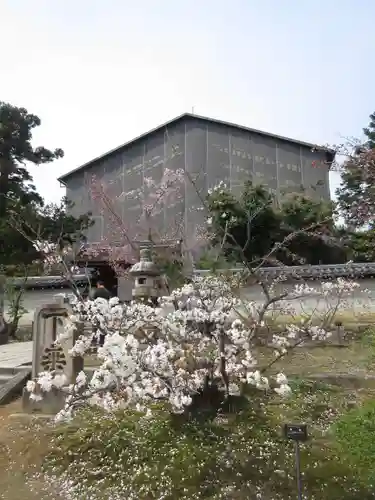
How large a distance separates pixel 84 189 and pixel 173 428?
77.0 feet

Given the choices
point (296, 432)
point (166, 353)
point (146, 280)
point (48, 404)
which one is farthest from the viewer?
point (146, 280)

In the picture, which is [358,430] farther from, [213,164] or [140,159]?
[140,159]

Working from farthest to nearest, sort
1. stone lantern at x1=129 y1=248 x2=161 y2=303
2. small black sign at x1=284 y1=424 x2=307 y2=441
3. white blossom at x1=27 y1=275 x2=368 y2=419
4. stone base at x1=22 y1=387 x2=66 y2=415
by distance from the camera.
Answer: stone lantern at x1=129 y1=248 x2=161 y2=303 → stone base at x1=22 y1=387 x2=66 y2=415 → white blossom at x1=27 y1=275 x2=368 y2=419 → small black sign at x1=284 y1=424 x2=307 y2=441

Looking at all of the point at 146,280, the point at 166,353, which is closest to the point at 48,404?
the point at 146,280

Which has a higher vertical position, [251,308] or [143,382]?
[251,308]

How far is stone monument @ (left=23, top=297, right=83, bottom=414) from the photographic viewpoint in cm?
705

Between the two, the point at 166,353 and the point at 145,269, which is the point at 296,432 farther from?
the point at 145,269

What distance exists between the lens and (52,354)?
7340 mm

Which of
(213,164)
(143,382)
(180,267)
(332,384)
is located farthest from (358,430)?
(213,164)

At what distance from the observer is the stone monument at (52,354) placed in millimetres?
7055

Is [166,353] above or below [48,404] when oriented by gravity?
above

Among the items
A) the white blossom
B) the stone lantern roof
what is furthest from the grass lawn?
the stone lantern roof

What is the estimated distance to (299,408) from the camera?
618 centimetres

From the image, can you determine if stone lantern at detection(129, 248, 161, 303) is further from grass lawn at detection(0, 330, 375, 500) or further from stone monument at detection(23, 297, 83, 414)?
grass lawn at detection(0, 330, 375, 500)
